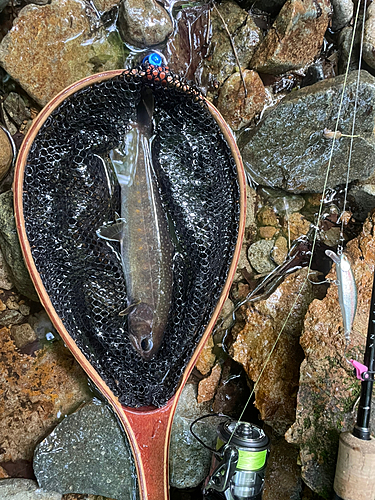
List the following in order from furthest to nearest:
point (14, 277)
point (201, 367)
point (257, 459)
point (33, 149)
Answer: point (201, 367)
point (14, 277)
point (257, 459)
point (33, 149)

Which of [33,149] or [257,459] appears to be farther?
[257,459]

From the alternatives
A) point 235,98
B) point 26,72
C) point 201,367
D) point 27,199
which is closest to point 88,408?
point 201,367

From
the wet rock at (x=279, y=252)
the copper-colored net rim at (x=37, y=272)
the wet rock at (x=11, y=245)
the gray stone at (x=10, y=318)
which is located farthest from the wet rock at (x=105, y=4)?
the gray stone at (x=10, y=318)

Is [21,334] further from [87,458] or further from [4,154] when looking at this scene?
[4,154]

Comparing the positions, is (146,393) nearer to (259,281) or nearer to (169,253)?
(169,253)

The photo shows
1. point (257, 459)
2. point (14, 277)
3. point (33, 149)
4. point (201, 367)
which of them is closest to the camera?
point (33, 149)

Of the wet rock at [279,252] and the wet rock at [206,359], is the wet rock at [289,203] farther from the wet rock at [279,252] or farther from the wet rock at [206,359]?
the wet rock at [206,359]

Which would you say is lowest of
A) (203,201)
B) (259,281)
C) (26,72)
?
(259,281)

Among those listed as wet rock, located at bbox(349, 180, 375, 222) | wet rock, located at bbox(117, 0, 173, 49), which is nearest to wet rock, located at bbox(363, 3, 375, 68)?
wet rock, located at bbox(349, 180, 375, 222)

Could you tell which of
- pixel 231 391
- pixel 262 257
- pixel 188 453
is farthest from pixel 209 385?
pixel 262 257
